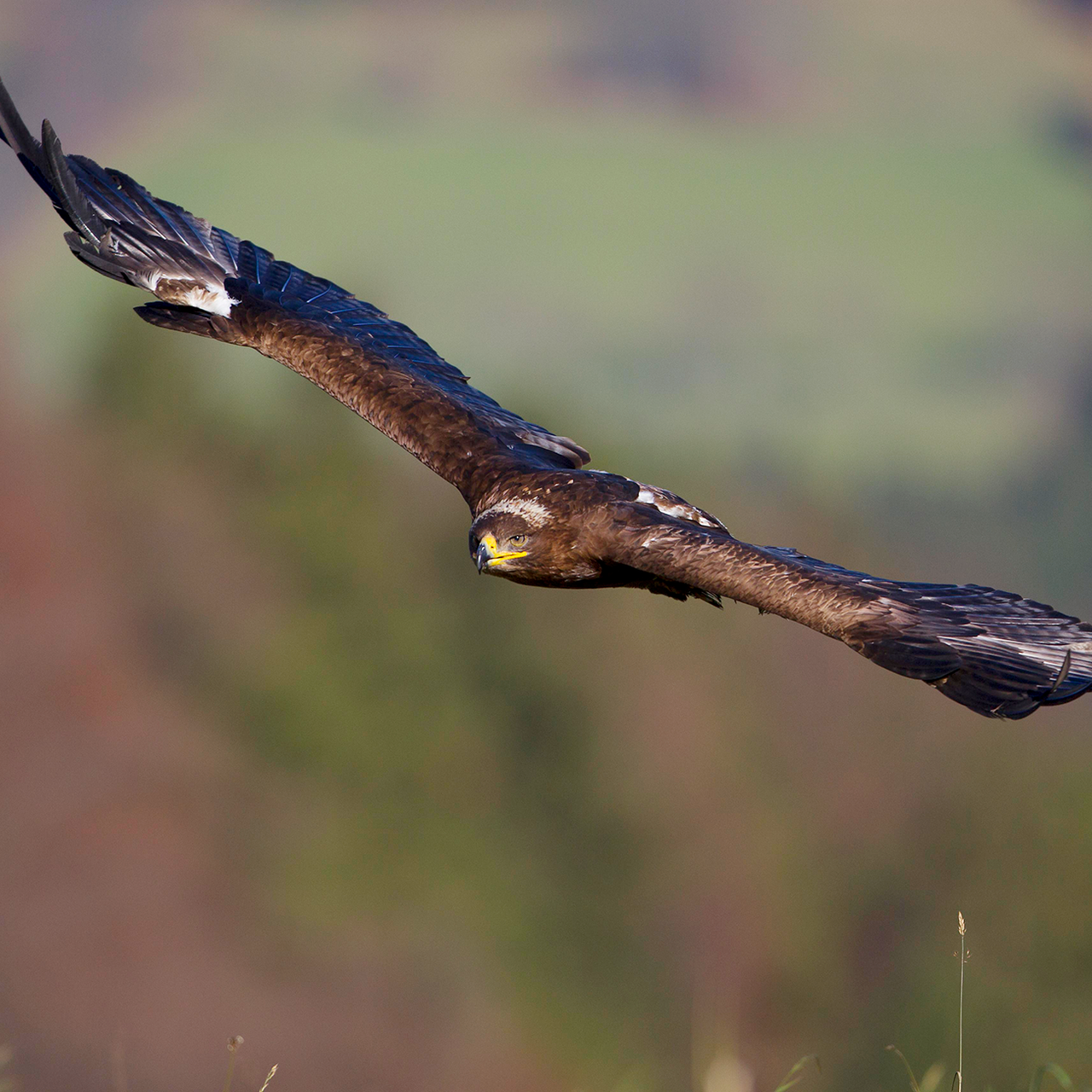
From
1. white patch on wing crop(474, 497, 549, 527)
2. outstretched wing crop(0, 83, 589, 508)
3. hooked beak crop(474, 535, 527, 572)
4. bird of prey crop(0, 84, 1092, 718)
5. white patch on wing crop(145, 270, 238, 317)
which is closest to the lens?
bird of prey crop(0, 84, 1092, 718)

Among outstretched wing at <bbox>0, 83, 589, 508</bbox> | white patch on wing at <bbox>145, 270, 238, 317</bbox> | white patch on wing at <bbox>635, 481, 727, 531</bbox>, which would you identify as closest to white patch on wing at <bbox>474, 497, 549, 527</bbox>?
outstretched wing at <bbox>0, 83, 589, 508</bbox>

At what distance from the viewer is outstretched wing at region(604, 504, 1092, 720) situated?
6691mm

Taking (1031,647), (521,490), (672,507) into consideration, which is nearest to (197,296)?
(521,490)

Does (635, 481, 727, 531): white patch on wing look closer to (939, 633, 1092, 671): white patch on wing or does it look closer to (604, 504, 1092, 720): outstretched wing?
(604, 504, 1092, 720): outstretched wing

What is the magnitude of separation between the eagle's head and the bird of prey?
0.4 inches

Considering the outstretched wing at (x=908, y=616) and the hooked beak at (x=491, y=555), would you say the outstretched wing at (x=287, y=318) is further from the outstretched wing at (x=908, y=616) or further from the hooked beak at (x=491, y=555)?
the outstretched wing at (x=908, y=616)

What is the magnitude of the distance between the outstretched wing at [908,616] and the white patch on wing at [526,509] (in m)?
0.53

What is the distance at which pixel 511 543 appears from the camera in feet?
26.9

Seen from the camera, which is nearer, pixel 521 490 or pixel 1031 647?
pixel 1031 647

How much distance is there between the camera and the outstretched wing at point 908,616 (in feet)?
22.0

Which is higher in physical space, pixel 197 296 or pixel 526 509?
pixel 197 296

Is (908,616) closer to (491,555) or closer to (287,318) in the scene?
(491,555)

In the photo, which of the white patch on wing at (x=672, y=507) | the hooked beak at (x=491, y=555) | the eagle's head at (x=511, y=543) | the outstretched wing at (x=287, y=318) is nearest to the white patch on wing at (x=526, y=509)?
the eagle's head at (x=511, y=543)

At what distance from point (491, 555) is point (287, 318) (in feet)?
10.9
